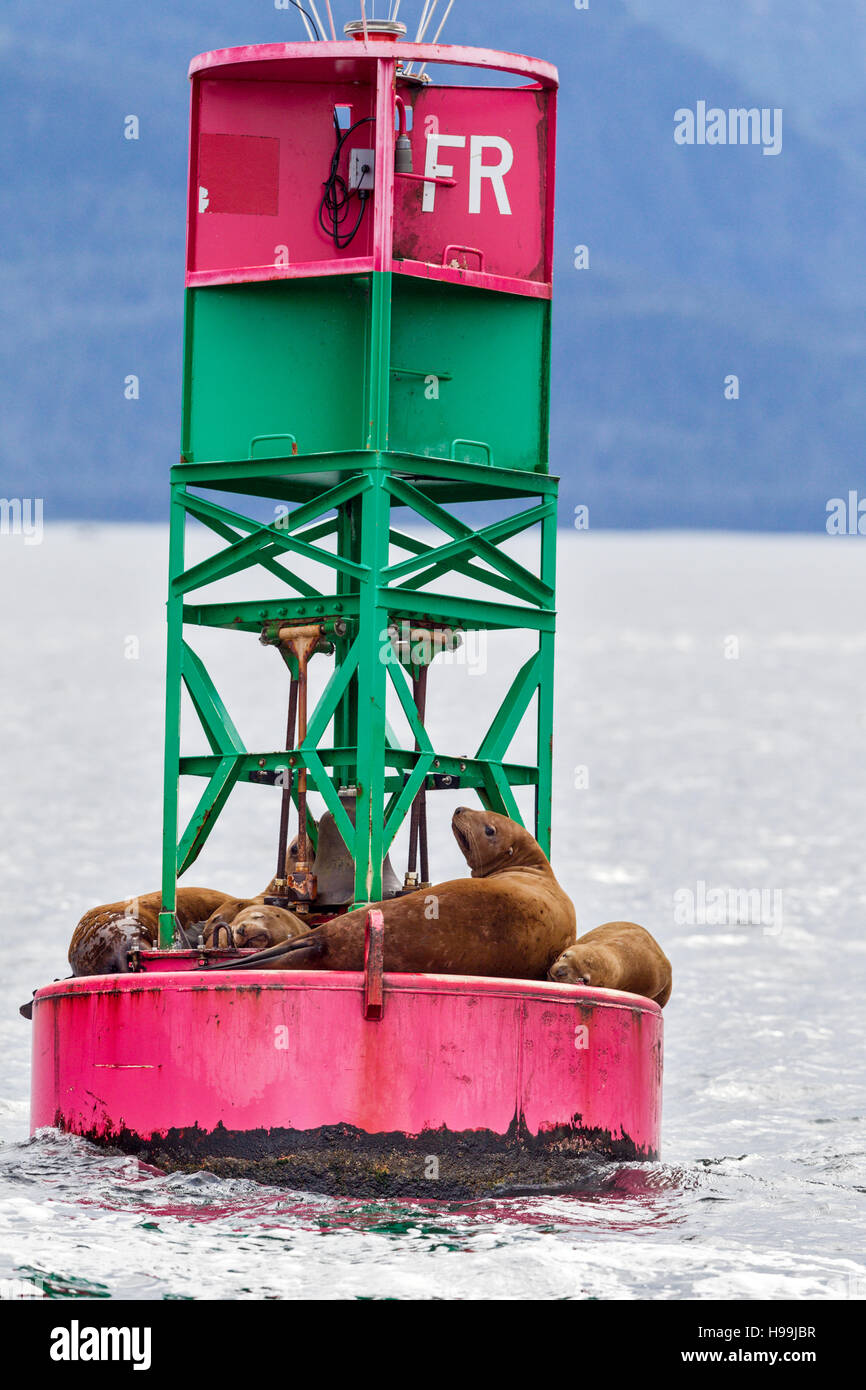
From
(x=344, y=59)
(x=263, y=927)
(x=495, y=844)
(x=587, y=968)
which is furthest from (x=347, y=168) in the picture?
(x=587, y=968)

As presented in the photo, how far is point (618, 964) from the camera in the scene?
2053cm

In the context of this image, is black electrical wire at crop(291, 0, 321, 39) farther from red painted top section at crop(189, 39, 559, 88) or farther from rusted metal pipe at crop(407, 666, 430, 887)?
rusted metal pipe at crop(407, 666, 430, 887)

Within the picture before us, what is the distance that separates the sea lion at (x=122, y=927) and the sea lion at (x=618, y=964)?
3.26 m

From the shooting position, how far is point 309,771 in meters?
20.7

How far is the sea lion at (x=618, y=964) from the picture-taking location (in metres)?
20.0

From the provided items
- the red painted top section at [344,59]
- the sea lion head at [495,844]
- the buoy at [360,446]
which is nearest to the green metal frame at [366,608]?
the buoy at [360,446]

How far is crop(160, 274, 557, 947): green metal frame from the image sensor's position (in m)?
20.5

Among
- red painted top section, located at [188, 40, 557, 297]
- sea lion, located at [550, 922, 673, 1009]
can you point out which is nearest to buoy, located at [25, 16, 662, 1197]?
red painted top section, located at [188, 40, 557, 297]

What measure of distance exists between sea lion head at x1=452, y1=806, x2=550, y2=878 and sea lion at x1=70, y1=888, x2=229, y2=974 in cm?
235

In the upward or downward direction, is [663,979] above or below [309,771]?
below
